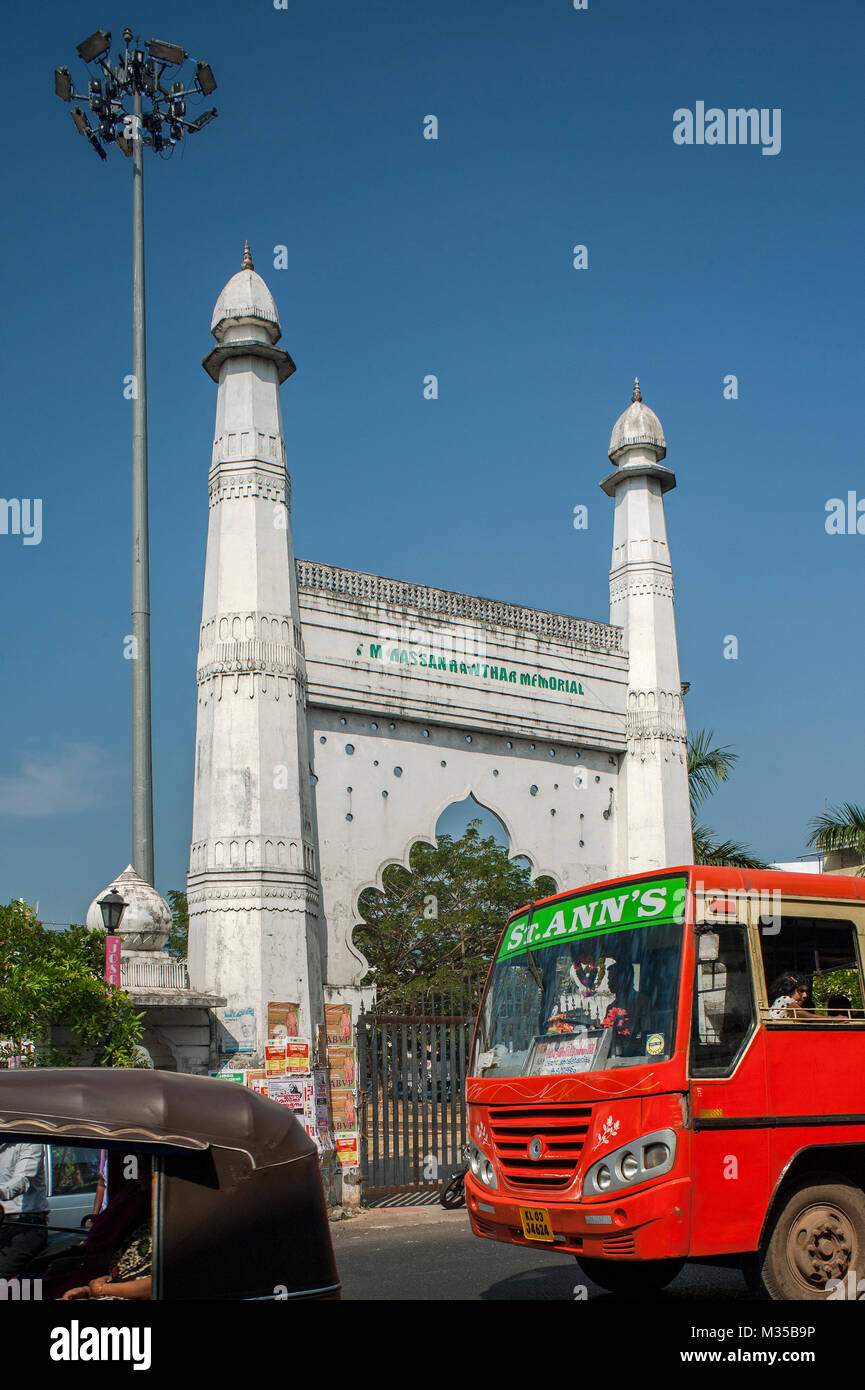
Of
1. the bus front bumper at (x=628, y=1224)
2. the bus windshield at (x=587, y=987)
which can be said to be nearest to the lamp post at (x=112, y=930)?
the bus windshield at (x=587, y=987)

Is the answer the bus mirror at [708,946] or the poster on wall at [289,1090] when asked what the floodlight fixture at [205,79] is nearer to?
the poster on wall at [289,1090]

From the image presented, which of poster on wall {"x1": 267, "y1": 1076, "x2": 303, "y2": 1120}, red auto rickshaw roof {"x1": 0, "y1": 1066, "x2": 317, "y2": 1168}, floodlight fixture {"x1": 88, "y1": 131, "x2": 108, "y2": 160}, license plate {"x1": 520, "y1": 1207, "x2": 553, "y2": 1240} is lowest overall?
poster on wall {"x1": 267, "y1": 1076, "x2": 303, "y2": 1120}

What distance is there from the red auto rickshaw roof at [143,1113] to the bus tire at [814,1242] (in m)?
2.97

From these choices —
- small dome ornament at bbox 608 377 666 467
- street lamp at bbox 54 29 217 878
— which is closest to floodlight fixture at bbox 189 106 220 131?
street lamp at bbox 54 29 217 878

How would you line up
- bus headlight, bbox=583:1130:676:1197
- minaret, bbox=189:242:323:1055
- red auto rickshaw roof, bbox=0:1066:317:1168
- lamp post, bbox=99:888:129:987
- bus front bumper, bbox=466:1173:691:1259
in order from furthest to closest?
minaret, bbox=189:242:323:1055
lamp post, bbox=99:888:129:987
bus headlight, bbox=583:1130:676:1197
bus front bumper, bbox=466:1173:691:1259
red auto rickshaw roof, bbox=0:1066:317:1168

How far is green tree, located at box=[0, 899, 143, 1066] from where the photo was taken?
12.8 metres

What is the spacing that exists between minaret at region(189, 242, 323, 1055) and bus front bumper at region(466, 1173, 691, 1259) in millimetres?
9793

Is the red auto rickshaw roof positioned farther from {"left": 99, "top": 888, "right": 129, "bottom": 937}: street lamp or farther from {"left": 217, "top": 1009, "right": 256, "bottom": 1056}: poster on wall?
{"left": 217, "top": 1009, "right": 256, "bottom": 1056}: poster on wall

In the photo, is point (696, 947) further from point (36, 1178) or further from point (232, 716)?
point (232, 716)

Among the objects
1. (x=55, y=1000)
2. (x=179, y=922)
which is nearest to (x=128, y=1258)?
(x=55, y=1000)

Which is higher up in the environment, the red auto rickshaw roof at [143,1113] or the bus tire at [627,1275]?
the red auto rickshaw roof at [143,1113]

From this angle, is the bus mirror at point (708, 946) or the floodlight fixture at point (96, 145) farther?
the floodlight fixture at point (96, 145)

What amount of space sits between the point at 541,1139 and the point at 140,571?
1344 cm

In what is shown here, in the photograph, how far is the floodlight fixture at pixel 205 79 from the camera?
2095 cm
